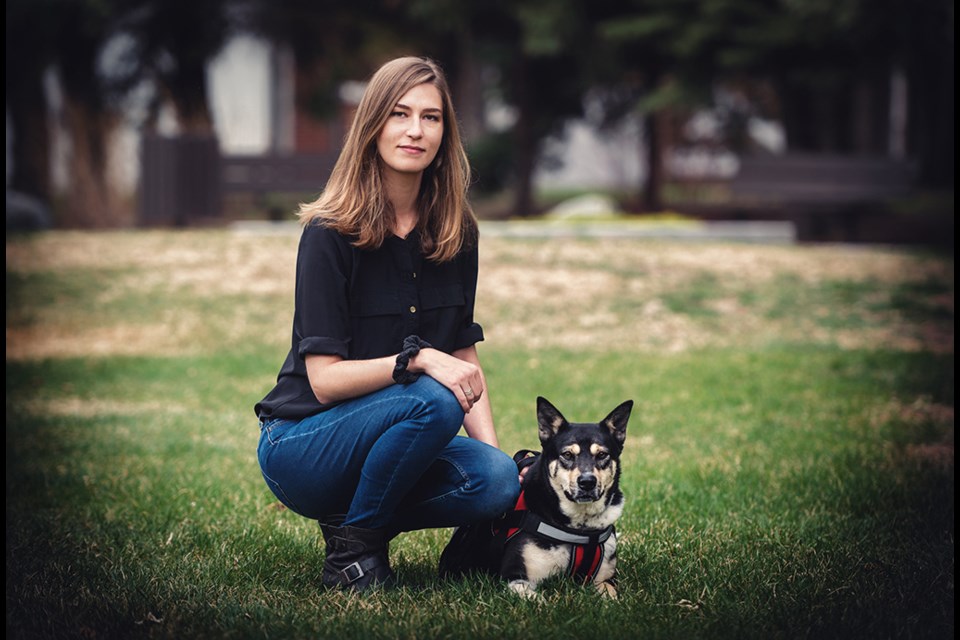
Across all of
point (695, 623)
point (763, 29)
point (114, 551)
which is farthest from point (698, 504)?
point (763, 29)

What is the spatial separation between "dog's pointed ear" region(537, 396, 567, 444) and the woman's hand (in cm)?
35

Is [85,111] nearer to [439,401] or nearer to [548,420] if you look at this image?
[548,420]

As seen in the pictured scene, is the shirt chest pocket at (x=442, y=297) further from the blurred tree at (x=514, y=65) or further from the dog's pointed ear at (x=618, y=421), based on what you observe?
the blurred tree at (x=514, y=65)

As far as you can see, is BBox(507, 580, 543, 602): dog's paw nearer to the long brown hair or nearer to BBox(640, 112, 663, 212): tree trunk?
the long brown hair

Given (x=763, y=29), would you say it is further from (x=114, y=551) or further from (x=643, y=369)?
(x=114, y=551)

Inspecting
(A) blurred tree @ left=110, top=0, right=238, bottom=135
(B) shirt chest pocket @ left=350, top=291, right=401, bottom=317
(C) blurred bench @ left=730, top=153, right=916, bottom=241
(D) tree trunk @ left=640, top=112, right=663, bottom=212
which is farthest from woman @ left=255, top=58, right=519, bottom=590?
(D) tree trunk @ left=640, top=112, right=663, bottom=212

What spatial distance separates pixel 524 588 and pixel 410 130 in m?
1.62

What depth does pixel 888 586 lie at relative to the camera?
4320mm

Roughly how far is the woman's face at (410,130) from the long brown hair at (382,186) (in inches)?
1.0

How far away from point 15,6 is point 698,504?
760 inches

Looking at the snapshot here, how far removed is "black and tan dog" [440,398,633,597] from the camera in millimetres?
4031

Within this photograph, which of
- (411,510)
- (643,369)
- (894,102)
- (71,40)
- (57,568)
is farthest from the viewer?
(894,102)

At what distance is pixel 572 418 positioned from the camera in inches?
314

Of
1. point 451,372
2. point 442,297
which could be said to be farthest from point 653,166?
point 451,372
